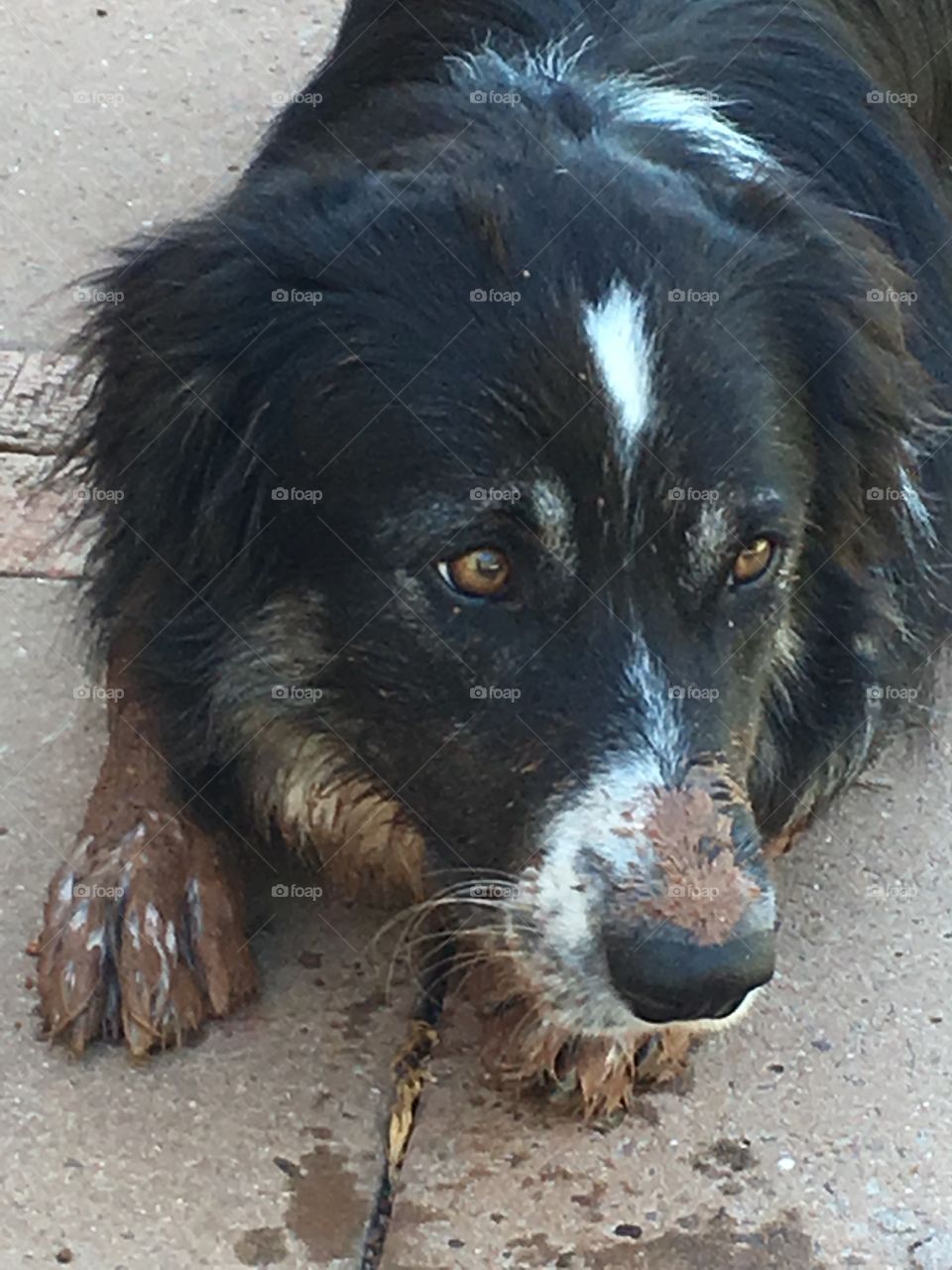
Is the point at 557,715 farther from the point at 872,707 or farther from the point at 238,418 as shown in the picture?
the point at 872,707

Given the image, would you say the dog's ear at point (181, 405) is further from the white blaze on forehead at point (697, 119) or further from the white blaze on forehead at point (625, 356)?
the white blaze on forehead at point (697, 119)

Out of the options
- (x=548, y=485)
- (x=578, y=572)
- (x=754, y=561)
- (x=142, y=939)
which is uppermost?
(x=548, y=485)

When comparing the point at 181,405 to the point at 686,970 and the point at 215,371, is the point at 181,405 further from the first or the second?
the point at 686,970

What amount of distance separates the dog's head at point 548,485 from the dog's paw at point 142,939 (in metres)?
0.32

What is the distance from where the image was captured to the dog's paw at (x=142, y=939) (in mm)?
2828

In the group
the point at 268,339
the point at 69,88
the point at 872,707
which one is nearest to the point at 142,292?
the point at 268,339

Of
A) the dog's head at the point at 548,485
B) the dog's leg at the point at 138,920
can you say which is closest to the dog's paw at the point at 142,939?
the dog's leg at the point at 138,920

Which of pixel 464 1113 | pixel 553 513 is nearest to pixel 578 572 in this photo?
pixel 553 513

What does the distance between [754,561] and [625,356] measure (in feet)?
1.17

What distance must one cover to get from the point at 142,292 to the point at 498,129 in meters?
0.60

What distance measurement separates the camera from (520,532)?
2443 millimetres

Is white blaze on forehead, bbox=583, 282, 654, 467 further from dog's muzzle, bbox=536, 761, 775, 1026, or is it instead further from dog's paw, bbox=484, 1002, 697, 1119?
dog's paw, bbox=484, 1002, 697, 1119

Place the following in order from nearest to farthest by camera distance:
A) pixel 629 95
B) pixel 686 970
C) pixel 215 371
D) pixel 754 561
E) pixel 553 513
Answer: pixel 686 970, pixel 553 513, pixel 754 561, pixel 215 371, pixel 629 95

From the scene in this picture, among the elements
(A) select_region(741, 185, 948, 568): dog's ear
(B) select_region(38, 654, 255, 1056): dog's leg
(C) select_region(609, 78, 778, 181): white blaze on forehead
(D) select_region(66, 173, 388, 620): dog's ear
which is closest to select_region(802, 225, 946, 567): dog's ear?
(A) select_region(741, 185, 948, 568): dog's ear
